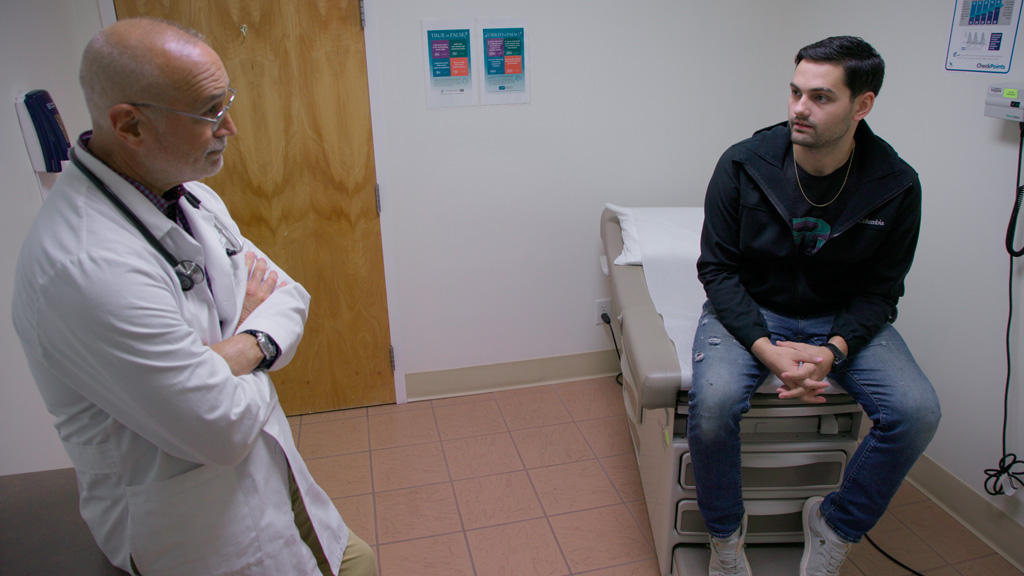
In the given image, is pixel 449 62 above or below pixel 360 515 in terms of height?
above

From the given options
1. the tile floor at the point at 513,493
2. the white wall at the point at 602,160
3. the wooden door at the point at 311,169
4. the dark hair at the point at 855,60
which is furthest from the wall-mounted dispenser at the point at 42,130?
the dark hair at the point at 855,60

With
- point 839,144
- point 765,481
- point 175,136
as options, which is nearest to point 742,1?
point 839,144

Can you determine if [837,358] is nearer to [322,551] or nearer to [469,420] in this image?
[322,551]

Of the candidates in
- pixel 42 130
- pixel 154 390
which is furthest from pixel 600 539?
pixel 42 130

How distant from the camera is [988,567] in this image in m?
1.83

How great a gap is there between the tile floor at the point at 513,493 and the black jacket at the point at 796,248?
748 millimetres

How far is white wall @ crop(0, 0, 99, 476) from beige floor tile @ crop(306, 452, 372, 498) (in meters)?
0.77

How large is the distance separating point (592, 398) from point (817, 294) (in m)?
1.23

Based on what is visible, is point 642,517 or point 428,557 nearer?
point 428,557

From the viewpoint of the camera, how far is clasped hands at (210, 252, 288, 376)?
1055 mm

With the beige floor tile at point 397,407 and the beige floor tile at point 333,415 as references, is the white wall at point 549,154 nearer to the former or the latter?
the beige floor tile at point 397,407

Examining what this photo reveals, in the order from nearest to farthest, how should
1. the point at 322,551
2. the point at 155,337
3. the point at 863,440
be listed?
the point at 155,337, the point at 322,551, the point at 863,440

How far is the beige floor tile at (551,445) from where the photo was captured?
7.73ft

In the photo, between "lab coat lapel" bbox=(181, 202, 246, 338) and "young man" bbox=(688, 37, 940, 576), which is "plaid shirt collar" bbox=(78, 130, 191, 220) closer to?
"lab coat lapel" bbox=(181, 202, 246, 338)
